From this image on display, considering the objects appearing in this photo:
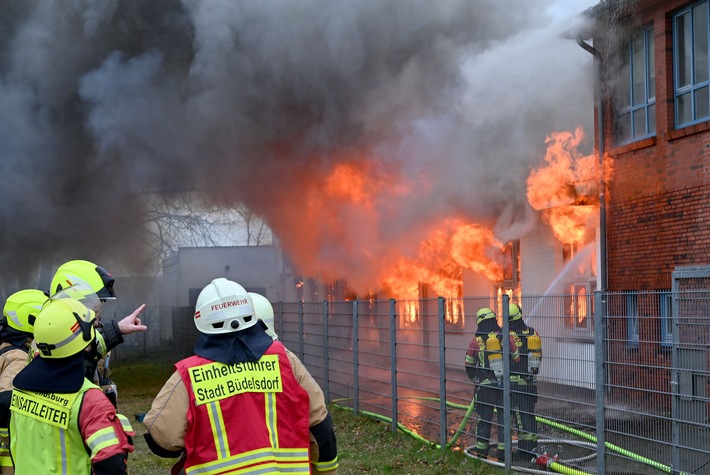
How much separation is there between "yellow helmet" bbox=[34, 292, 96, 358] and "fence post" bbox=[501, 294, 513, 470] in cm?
460

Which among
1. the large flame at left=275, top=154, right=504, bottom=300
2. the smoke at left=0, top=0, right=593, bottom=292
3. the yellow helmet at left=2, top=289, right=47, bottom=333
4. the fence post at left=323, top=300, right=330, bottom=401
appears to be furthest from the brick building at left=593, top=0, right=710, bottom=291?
the yellow helmet at left=2, top=289, right=47, bottom=333

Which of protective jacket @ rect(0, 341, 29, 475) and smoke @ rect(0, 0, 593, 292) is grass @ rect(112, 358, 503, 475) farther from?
smoke @ rect(0, 0, 593, 292)

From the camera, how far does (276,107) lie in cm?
1622

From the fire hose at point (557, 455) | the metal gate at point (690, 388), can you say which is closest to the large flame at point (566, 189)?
the fire hose at point (557, 455)

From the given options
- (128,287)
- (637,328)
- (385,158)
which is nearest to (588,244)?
(385,158)

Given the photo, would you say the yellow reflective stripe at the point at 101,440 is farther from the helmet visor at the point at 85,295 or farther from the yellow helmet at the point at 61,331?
the helmet visor at the point at 85,295

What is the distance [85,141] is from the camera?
1728 cm

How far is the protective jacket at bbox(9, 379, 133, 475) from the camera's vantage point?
3.20m

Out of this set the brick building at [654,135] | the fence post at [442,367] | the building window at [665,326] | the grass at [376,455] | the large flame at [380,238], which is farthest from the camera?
the large flame at [380,238]

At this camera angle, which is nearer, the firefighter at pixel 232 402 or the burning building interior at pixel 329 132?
the firefighter at pixel 232 402

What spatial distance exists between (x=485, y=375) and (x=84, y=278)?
4536 millimetres

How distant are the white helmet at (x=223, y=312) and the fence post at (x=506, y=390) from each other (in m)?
4.38

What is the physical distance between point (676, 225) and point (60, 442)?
9338 mm

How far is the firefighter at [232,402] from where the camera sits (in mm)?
3141
